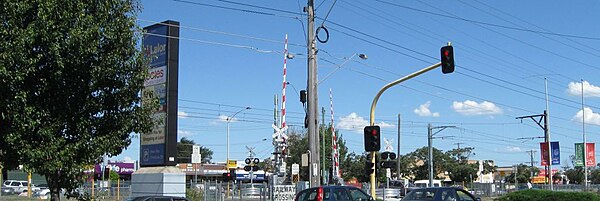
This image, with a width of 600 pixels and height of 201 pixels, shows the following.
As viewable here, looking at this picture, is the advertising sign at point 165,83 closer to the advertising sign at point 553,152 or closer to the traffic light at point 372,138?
the traffic light at point 372,138

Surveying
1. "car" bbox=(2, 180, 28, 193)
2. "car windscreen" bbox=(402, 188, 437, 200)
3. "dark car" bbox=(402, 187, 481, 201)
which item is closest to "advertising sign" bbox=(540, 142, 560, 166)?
"dark car" bbox=(402, 187, 481, 201)

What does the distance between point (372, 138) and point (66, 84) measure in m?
13.3

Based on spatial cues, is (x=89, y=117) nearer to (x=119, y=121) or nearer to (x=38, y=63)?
(x=119, y=121)

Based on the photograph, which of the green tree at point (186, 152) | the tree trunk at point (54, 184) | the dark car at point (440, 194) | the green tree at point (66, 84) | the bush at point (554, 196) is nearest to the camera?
the green tree at point (66, 84)

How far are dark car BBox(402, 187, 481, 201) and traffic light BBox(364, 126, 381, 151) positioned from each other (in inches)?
109

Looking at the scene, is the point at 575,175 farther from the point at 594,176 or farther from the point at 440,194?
the point at 440,194

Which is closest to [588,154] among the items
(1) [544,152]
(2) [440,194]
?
(1) [544,152]

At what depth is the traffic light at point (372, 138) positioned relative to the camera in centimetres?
2442

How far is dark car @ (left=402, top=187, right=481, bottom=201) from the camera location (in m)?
21.5

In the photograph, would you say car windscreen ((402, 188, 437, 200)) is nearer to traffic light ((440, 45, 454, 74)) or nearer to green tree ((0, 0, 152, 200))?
traffic light ((440, 45, 454, 74))

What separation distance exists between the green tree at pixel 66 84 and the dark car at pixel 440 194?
10.4 metres

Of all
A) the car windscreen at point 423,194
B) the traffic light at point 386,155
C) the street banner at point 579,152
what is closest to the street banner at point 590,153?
the street banner at point 579,152

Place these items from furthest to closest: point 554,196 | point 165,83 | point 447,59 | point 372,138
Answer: point 554,196 < point 165,83 < point 372,138 < point 447,59

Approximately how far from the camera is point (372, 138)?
965 inches
